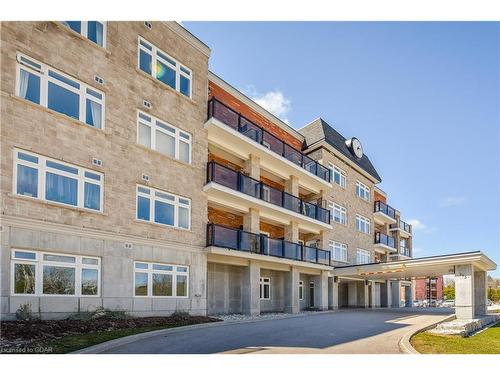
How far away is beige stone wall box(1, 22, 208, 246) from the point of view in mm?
12961

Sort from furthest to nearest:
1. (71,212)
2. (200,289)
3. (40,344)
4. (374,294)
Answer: (374,294) < (200,289) < (71,212) < (40,344)

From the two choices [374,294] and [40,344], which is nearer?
[40,344]

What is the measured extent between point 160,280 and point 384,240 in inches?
1130

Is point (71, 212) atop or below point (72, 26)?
below

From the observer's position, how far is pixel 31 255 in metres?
12.9

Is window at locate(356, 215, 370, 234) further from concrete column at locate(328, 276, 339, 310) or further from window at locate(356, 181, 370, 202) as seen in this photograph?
concrete column at locate(328, 276, 339, 310)

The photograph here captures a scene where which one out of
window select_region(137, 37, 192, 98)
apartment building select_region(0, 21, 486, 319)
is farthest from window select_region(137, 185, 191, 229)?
window select_region(137, 37, 192, 98)

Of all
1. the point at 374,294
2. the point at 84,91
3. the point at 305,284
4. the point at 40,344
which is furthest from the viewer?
the point at 374,294

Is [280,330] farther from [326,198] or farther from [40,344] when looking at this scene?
[326,198]

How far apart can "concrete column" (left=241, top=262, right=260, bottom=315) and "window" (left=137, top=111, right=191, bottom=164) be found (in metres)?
6.92

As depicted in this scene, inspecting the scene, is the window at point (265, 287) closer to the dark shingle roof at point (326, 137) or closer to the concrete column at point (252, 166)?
Answer: the concrete column at point (252, 166)

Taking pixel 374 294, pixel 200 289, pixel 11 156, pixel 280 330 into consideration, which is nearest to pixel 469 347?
pixel 280 330
